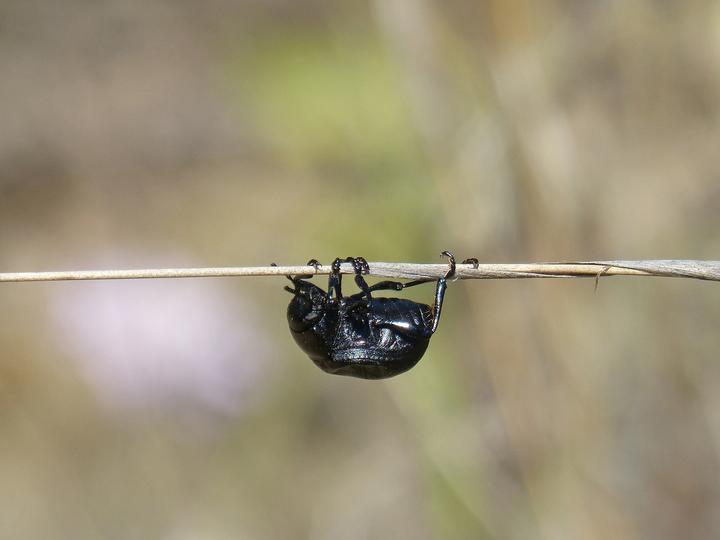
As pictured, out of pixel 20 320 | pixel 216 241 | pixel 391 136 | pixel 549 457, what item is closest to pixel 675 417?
pixel 549 457

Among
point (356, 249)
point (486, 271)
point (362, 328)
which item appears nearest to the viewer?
point (486, 271)

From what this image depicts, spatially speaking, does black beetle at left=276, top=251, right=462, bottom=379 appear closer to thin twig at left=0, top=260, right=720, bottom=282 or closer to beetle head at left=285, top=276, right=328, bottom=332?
beetle head at left=285, top=276, right=328, bottom=332

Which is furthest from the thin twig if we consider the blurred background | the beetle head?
the blurred background

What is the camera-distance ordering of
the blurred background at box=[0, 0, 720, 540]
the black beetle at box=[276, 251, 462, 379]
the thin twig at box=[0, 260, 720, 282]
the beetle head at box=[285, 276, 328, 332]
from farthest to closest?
the blurred background at box=[0, 0, 720, 540] < the beetle head at box=[285, 276, 328, 332] < the black beetle at box=[276, 251, 462, 379] < the thin twig at box=[0, 260, 720, 282]

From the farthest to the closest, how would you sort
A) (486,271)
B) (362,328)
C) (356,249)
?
(356,249) → (362,328) → (486,271)

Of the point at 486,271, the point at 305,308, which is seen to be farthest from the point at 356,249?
the point at 486,271

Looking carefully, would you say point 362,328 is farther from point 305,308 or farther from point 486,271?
point 486,271
